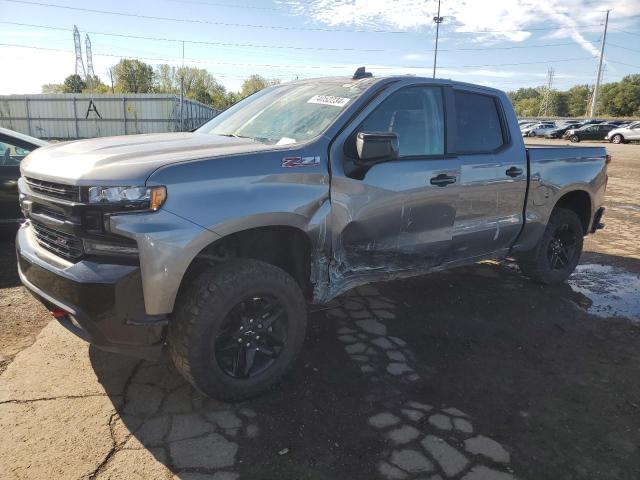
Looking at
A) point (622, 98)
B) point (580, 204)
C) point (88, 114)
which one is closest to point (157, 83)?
point (88, 114)

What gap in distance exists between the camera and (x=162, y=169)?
248 cm

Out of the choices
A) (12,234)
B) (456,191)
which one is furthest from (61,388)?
(12,234)

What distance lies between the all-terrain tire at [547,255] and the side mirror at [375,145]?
2.62 metres

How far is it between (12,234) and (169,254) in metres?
4.47

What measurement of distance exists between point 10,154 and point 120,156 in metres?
3.97

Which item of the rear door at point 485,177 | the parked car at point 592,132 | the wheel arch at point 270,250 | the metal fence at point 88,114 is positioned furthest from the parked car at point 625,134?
the wheel arch at point 270,250

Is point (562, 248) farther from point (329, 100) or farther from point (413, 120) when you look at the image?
point (329, 100)

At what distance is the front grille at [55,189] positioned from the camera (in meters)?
2.51

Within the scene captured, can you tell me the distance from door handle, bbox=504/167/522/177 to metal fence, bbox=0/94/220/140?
29515 millimetres

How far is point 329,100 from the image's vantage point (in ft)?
11.5

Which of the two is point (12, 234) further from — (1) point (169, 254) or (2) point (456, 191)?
(2) point (456, 191)

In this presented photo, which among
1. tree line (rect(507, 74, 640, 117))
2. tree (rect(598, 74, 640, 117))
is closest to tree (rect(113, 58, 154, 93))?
tree line (rect(507, 74, 640, 117))

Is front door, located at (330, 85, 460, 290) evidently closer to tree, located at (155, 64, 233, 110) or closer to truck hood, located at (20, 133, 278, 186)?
truck hood, located at (20, 133, 278, 186)

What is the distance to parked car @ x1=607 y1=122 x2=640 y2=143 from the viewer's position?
35188 mm
